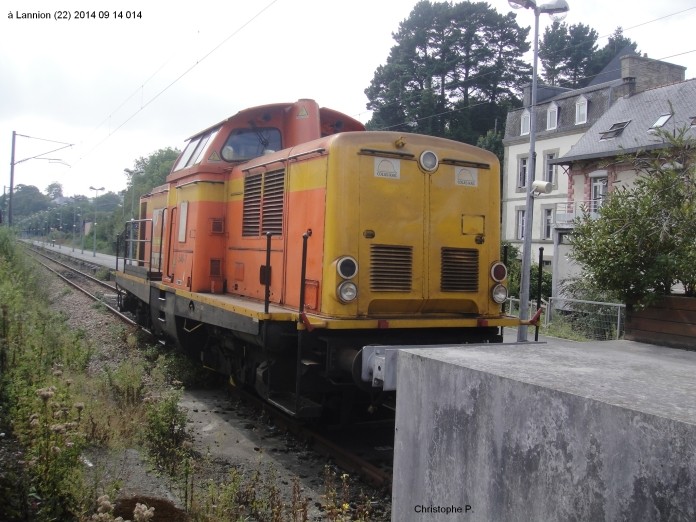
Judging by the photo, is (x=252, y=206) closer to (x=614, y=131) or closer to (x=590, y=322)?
(x=590, y=322)

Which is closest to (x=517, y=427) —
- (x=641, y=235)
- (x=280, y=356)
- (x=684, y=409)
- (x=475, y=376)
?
(x=475, y=376)

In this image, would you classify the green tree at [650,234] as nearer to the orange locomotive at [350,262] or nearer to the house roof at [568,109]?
the orange locomotive at [350,262]

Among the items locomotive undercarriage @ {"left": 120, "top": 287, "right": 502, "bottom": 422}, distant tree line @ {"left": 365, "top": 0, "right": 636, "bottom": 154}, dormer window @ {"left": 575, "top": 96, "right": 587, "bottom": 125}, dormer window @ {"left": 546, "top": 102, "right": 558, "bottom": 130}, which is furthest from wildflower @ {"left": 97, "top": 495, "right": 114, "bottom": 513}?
distant tree line @ {"left": 365, "top": 0, "right": 636, "bottom": 154}

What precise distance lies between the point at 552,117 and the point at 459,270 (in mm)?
33449

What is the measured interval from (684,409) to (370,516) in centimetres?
279

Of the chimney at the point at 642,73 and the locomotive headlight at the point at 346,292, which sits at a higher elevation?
the chimney at the point at 642,73

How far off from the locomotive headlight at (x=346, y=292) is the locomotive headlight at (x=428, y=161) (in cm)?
145

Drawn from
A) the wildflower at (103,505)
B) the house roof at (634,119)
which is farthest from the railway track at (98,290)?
the house roof at (634,119)

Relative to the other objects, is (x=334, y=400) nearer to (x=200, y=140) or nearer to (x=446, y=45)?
(x=200, y=140)

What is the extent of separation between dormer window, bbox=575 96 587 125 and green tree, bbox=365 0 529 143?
29.0 ft

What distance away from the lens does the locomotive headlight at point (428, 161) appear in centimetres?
650

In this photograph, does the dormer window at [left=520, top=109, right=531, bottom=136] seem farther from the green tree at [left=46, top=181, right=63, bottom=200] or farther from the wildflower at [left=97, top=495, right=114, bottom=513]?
the green tree at [left=46, top=181, right=63, bottom=200]

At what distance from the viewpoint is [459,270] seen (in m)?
6.67

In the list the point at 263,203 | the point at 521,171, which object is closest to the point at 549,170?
the point at 521,171
